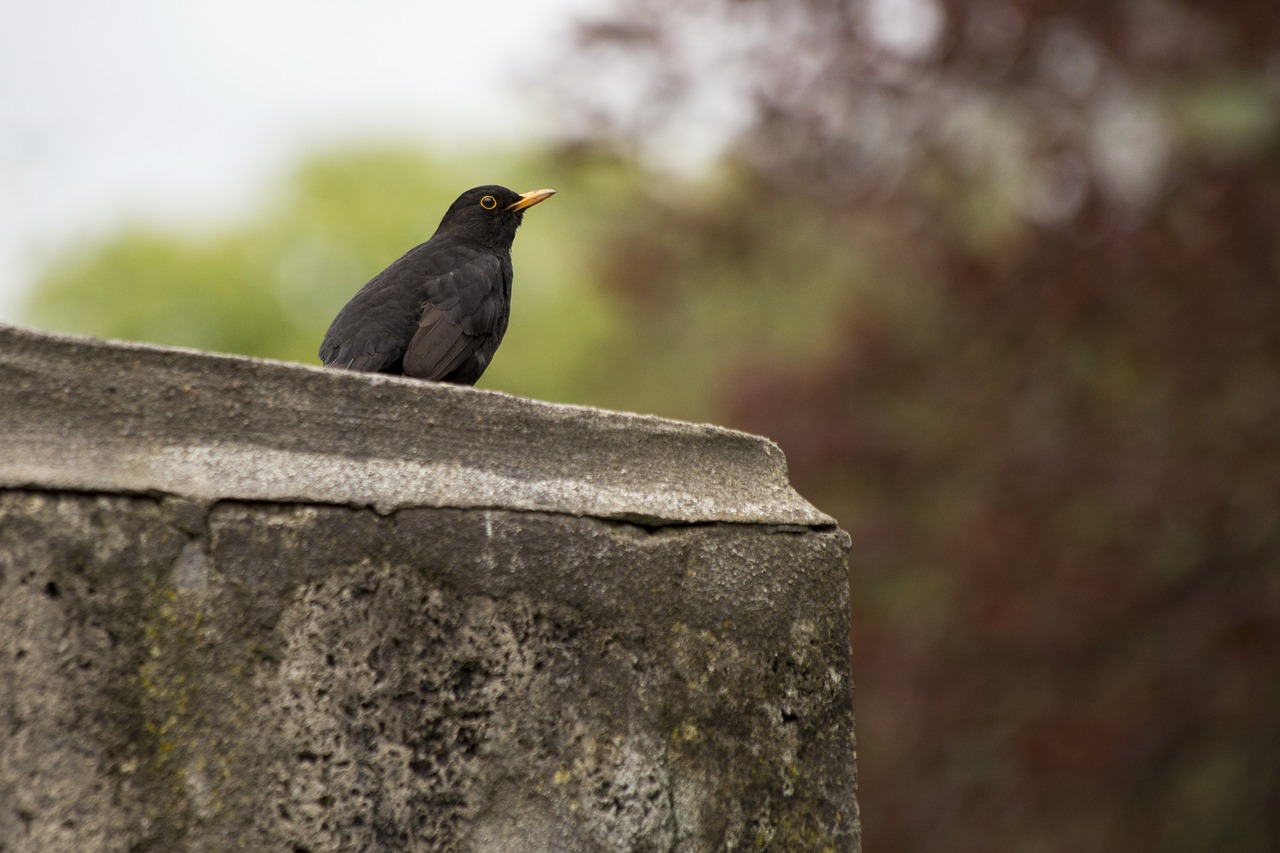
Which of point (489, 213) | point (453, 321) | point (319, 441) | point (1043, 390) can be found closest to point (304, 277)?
point (1043, 390)

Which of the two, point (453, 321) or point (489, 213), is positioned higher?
point (489, 213)

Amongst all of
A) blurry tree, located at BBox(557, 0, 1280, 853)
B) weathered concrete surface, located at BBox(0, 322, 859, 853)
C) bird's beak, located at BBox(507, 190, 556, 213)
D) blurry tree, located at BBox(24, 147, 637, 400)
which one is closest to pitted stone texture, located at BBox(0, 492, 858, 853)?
weathered concrete surface, located at BBox(0, 322, 859, 853)

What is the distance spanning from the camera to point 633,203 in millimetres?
9914

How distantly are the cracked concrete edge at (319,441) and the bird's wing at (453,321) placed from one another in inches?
64.1

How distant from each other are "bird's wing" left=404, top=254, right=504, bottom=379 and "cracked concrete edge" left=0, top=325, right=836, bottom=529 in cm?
163

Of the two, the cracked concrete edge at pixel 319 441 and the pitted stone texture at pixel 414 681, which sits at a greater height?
the cracked concrete edge at pixel 319 441

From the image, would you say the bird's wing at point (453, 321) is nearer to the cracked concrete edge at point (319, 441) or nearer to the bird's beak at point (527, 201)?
the bird's beak at point (527, 201)

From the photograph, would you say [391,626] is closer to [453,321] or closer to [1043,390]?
[453,321]

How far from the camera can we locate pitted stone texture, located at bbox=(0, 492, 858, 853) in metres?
1.59

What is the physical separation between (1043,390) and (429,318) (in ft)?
16.1

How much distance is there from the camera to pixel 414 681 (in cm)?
181

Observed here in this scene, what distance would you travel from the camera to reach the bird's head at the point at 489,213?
14.5 feet

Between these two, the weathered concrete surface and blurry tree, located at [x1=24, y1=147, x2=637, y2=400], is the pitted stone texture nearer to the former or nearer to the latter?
the weathered concrete surface

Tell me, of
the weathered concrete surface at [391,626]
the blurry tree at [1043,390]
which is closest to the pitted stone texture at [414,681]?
the weathered concrete surface at [391,626]
